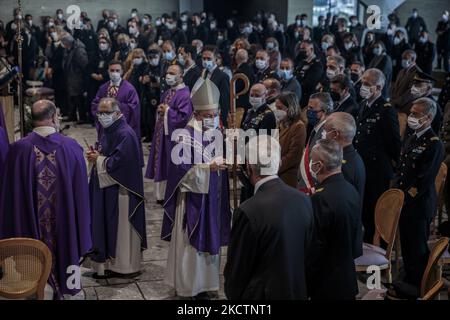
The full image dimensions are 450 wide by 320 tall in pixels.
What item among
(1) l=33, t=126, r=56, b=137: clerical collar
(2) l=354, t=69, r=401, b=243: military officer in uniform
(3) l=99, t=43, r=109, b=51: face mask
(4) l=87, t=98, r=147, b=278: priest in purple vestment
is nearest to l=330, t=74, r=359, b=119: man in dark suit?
(2) l=354, t=69, r=401, b=243: military officer in uniform

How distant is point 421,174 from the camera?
21.3 feet

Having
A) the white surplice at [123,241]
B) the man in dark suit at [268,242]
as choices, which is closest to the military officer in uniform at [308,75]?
the white surplice at [123,241]

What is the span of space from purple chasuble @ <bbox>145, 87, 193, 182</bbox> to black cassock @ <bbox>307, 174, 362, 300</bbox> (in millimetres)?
4544

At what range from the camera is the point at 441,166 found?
23.1 feet

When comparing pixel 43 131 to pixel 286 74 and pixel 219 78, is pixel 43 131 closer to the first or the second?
pixel 219 78

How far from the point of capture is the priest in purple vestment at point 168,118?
9250 millimetres

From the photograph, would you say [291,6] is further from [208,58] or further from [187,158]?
[187,158]

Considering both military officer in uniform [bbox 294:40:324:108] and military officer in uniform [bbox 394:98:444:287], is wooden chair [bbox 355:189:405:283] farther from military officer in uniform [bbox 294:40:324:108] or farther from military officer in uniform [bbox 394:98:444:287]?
military officer in uniform [bbox 294:40:324:108]

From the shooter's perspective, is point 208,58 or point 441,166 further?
point 208,58

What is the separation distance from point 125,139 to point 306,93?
537 cm

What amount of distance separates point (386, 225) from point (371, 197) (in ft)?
5.02

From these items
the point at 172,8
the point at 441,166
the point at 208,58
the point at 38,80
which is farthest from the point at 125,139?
the point at 172,8
